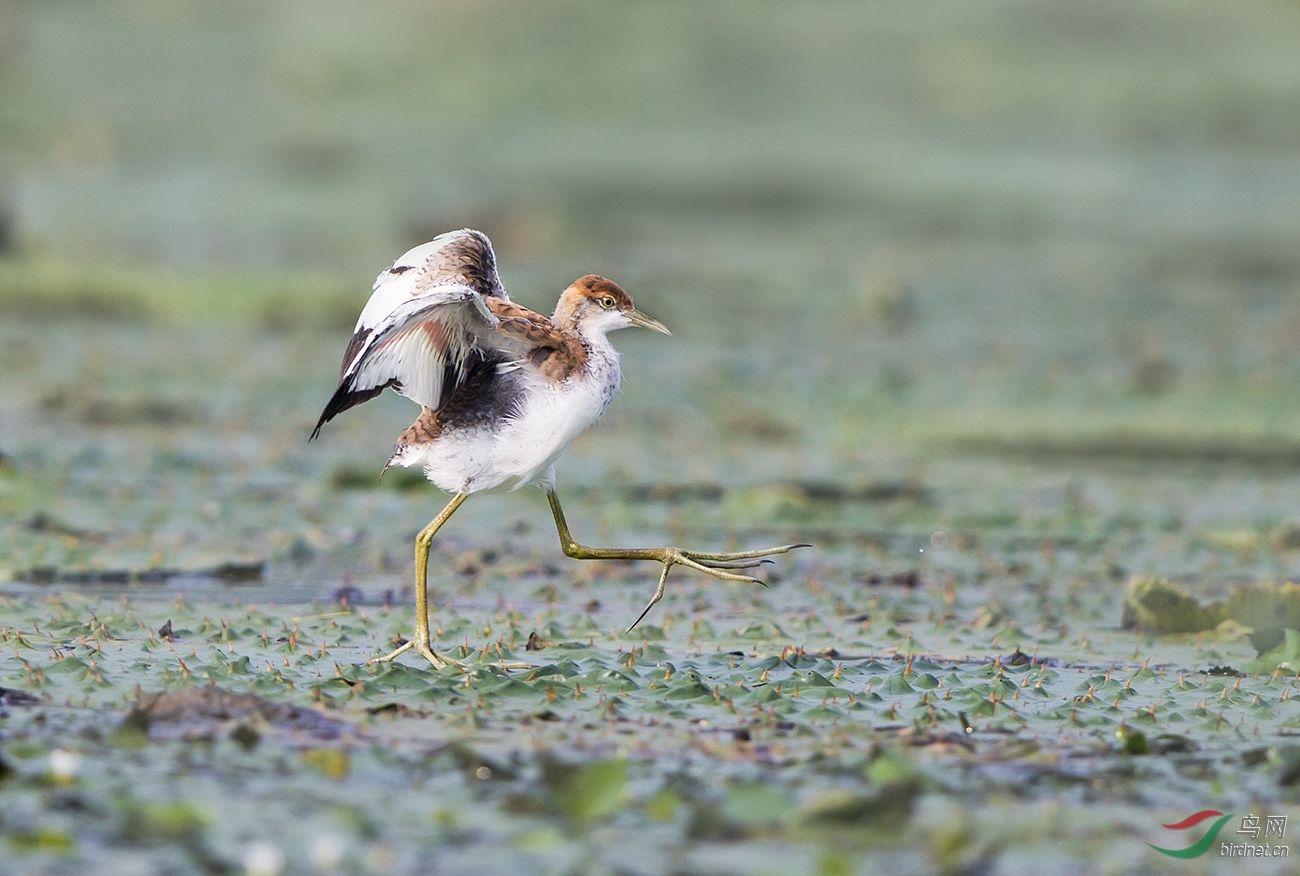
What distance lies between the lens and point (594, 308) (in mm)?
6027

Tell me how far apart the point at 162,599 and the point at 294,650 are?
105 cm

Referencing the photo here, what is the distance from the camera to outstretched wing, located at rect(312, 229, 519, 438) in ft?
18.3

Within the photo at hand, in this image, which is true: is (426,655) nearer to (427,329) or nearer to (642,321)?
(427,329)

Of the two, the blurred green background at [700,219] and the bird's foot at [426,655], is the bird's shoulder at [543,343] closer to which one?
the bird's foot at [426,655]

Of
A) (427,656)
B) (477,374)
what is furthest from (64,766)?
(477,374)

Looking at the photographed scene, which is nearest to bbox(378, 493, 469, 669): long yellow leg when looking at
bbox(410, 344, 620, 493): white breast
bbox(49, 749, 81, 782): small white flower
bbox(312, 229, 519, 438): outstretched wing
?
bbox(410, 344, 620, 493): white breast

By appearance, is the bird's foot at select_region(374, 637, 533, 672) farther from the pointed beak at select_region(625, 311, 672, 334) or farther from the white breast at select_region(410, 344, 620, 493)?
the pointed beak at select_region(625, 311, 672, 334)

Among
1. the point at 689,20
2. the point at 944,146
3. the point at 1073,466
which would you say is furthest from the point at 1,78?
the point at 1073,466

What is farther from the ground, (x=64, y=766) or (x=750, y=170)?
(x=750, y=170)

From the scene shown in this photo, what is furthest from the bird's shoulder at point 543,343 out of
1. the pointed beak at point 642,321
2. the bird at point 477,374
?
the pointed beak at point 642,321

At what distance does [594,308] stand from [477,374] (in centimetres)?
44

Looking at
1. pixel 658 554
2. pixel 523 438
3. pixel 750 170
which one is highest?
pixel 750 170

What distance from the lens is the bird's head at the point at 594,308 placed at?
6.02 meters

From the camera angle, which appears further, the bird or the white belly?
the white belly
